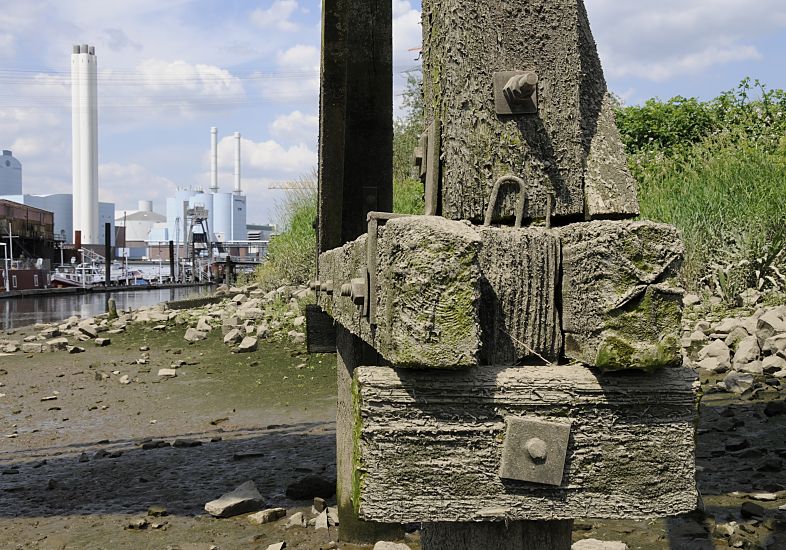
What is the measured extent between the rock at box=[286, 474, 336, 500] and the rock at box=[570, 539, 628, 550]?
1966mm

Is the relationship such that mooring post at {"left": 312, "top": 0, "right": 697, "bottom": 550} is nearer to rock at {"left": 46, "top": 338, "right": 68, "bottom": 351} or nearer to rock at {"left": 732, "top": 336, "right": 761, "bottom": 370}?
rock at {"left": 732, "top": 336, "right": 761, "bottom": 370}

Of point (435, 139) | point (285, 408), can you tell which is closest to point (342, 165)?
point (435, 139)

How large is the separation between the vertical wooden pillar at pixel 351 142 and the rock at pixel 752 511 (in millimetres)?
1803

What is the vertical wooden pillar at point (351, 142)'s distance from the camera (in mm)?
4266

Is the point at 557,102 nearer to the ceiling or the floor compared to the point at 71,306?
nearer to the ceiling

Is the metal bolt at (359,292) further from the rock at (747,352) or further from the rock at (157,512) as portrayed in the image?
the rock at (747,352)

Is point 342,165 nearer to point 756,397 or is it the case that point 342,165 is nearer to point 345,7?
point 345,7

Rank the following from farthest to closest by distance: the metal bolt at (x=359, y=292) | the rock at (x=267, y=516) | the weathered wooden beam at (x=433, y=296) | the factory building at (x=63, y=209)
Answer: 1. the factory building at (x=63, y=209)
2. the rock at (x=267, y=516)
3. the metal bolt at (x=359, y=292)
4. the weathered wooden beam at (x=433, y=296)

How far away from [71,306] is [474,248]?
3508cm

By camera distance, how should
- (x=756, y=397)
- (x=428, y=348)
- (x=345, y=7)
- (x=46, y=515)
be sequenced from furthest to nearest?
1. (x=756, y=397)
2. (x=46, y=515)
3. (x=345, y=7)
4. (x=428, y=348)

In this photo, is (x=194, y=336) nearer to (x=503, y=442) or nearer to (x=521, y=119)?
(x=521, y=119)

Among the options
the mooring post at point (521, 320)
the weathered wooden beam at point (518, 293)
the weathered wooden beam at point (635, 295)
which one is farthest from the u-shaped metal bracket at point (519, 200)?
the weathered wooden beam at point (635, 295)

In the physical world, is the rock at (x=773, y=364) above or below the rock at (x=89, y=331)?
above

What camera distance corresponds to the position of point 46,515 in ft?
17.1
